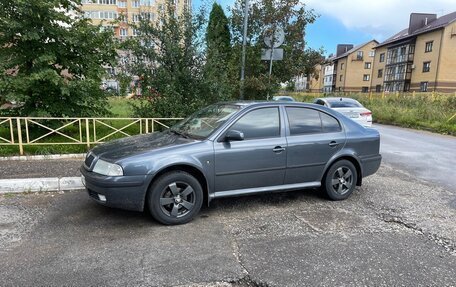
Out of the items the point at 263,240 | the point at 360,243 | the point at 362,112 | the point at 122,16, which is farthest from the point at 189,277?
the point at 362,112

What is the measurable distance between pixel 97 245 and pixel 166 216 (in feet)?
2.83

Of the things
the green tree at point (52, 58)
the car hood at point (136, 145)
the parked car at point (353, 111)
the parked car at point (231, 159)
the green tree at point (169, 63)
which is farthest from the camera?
the parked car at point (353, 111)

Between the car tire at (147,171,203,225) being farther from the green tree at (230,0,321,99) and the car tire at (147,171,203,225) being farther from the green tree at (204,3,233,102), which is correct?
the green tree at (230,0,321,99)

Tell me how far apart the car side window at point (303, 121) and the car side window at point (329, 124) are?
77 mm

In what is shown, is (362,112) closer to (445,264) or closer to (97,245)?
(445,264)

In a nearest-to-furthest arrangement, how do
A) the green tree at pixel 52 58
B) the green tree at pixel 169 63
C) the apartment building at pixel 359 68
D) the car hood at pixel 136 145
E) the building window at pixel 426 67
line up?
the car hood at pixel 136 145
the green tree at pixel 52 58
the green tree at pixel 169 63
the building window at pixel 426 67
the apartment building at pixel 359 68

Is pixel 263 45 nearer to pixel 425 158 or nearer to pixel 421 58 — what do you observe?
pixel 425 158

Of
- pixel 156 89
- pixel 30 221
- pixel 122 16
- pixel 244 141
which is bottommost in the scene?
pixel 30 221

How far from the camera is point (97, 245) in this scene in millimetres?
3586

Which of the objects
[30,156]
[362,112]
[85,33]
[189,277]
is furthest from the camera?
[362,112]

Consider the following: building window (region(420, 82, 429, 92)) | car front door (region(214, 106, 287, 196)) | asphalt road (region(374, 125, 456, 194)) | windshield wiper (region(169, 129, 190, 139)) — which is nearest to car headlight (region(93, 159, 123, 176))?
windshield wiper (region(169, 129, 190, 139))

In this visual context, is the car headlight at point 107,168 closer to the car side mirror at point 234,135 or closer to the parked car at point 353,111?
the car side mirror at point 234,135

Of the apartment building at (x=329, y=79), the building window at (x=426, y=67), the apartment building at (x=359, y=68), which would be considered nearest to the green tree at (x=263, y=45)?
the building window at (x=426, y=67)

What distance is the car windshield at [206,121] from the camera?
4.60 metres
